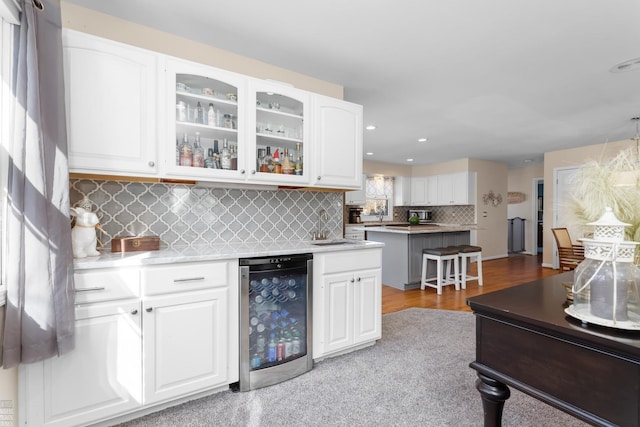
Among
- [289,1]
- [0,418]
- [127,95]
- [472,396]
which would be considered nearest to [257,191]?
[127,95]

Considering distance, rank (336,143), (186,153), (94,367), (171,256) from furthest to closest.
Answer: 1. (336,143)
2. (186,153)
3. (171,256)
4. (94,367)

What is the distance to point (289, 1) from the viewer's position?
192 cm

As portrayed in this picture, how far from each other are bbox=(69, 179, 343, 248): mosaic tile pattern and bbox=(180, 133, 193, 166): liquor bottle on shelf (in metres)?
0.34

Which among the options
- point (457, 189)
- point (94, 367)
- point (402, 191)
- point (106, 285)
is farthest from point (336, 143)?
point (402, 191)

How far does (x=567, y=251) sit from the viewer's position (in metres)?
5.09

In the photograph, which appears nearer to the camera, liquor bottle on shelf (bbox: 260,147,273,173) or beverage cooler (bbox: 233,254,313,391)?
beverage cooler (bbox: 233,254,313,391)

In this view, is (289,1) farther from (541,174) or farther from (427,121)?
(541,174)

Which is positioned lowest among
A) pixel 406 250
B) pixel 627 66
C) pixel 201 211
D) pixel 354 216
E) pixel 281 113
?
pixel 406 250

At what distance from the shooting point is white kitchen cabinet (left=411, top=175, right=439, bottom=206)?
808cm

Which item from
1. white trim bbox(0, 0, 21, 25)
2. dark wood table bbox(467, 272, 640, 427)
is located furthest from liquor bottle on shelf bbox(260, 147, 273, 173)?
dark wood table bbox(467, 272, 640, 427)

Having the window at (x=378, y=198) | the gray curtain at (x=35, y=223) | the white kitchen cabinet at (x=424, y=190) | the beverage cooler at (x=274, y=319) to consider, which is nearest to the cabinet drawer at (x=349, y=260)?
the beverage cooler at (x=274, y=319)

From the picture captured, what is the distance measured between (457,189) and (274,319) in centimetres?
663

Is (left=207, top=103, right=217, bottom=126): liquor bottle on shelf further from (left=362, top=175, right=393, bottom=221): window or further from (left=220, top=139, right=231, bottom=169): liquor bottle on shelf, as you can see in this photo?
(left=362, top=175, right=393, bottom=221): window

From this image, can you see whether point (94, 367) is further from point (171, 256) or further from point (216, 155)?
point (216, 155)
